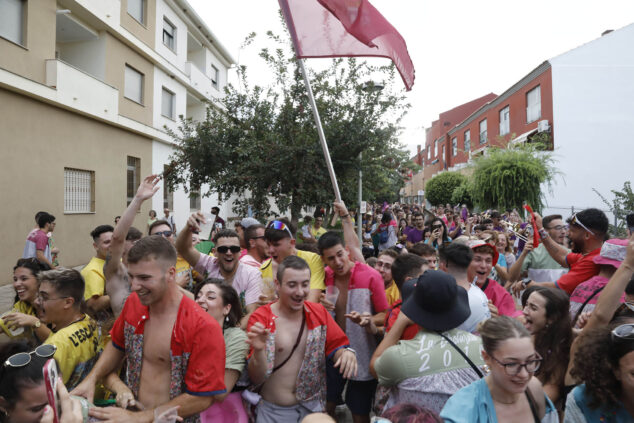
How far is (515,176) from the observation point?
53.5ft

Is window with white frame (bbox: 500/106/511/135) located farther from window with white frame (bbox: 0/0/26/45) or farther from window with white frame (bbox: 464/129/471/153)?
window with white frame (bbox: 0/0/26/45)

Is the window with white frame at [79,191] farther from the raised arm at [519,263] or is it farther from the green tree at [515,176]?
the green tree at [515,176]

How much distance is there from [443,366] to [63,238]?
12829 millimetres

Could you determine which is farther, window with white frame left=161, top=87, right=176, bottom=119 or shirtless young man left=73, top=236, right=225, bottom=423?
window with white frame left=161, top=87, right=176, bottom=119

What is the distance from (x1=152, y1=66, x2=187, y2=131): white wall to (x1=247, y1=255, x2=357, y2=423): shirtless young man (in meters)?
15.4

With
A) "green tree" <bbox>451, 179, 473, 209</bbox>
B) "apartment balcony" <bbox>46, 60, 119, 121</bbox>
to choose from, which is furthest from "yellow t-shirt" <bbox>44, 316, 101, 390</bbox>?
"green tree" <bbox>451, 179, 473, 209</bbox>

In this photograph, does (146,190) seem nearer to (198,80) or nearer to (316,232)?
(316,232)

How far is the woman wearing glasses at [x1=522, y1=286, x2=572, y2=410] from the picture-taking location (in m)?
2.50

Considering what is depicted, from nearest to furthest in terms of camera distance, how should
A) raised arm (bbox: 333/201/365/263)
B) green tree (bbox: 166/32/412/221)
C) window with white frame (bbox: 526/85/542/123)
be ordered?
raised arm (bbox: 333/201/365/263) < green tree (bbox: 166/32/412/221) < window with white frame (bbox: 526/85/542/123)

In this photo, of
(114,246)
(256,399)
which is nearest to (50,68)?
(114,246)

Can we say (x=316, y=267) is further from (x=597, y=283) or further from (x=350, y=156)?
(x=350, y=156)

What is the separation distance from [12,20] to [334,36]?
9.80 metres

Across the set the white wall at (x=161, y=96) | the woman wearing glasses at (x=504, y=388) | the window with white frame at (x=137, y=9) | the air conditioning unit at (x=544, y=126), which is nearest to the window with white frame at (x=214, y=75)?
the white wall at (x=161, y=96)

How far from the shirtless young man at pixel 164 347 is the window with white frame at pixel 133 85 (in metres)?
15.2
